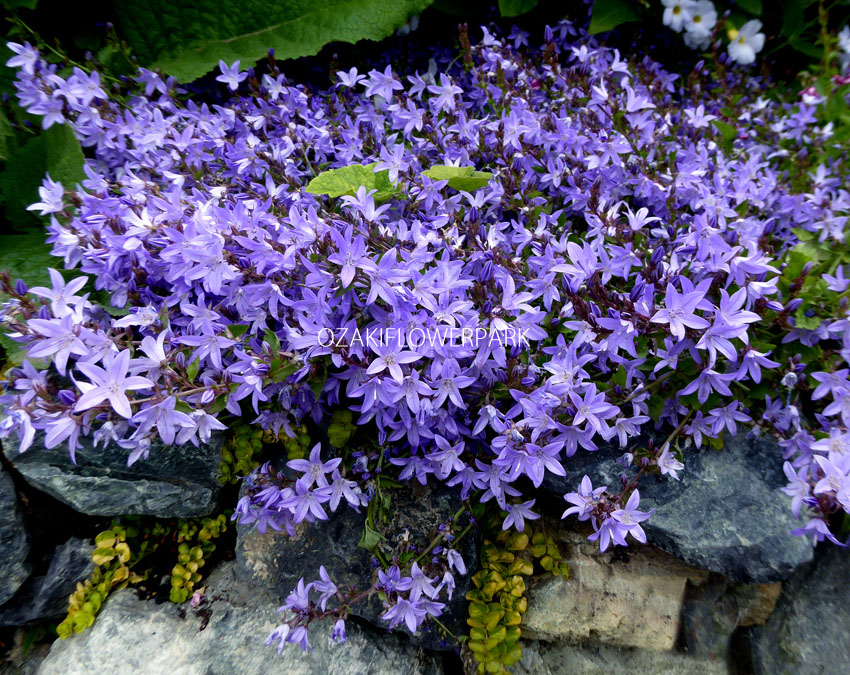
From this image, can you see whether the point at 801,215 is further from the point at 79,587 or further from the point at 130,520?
the point at 79,587

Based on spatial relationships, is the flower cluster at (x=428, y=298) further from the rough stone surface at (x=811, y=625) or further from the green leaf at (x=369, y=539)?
the rough stone surface at (x=811, y=625)

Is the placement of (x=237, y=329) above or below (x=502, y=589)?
above

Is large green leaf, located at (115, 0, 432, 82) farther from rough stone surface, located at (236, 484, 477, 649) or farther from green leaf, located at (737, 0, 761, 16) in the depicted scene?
rough stone surface, located at (236, 484, 477, 649)

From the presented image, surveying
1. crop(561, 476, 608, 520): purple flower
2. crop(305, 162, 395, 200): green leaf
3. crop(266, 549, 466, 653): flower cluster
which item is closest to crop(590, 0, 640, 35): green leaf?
crop(305, 162, 395, 200): green leaf

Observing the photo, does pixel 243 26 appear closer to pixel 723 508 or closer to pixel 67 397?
pixel 67 397

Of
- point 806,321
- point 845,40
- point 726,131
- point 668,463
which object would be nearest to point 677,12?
point 845,40

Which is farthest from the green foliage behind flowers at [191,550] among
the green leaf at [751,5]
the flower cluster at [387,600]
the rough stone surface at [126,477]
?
the green leaf at [751,5]
